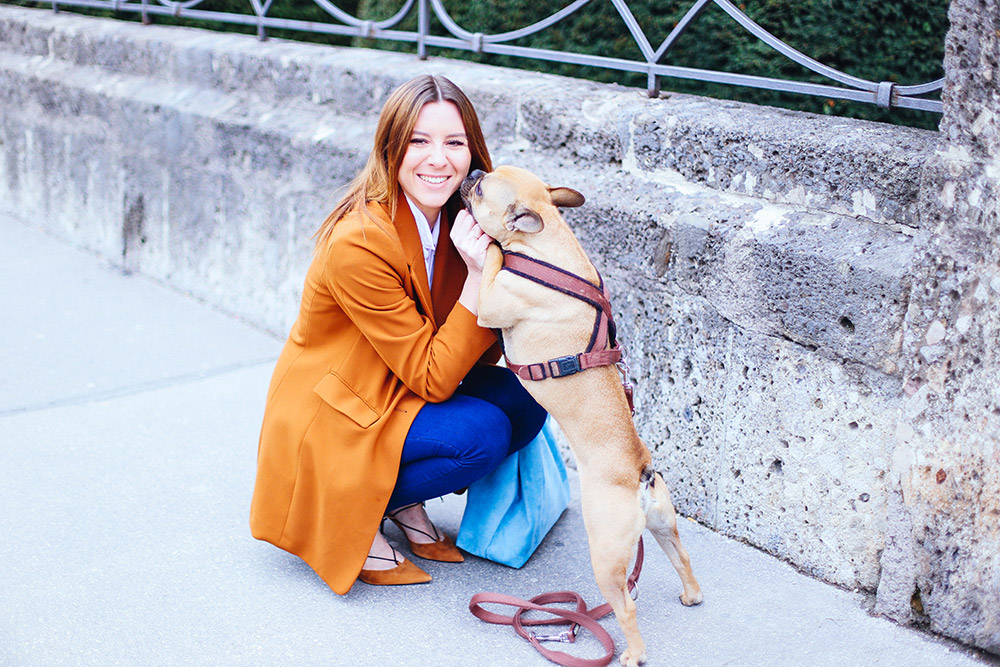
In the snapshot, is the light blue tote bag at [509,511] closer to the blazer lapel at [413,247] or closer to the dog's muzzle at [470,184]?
the blazer lapel at [413,247]

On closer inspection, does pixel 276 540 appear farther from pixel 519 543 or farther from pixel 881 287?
pixel 881 287

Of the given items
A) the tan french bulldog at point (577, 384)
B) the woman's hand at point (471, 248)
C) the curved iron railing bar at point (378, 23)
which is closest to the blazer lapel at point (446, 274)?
the woman's hand at point (471, 248)

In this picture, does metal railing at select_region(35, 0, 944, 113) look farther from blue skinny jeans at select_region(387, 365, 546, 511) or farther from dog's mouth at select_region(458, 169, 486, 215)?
blue skinny jeans at select_region(387, 365, 546, 511)

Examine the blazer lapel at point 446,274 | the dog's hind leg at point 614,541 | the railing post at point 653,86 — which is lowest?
the dog's hind leg at point 614,541

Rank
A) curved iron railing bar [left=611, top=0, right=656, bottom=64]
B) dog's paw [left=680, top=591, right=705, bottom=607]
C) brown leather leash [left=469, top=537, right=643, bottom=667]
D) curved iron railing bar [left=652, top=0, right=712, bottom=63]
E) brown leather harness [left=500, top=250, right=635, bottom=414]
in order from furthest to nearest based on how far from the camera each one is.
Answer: curved iron railing bar [left=611, top=0, right=656, bottom=64], curved iron railing bar [left=652, top=0, right=712, bottom=63], dog's paw [left=680, top=591, right=705, bottom=607], brown leather leash [left=469, top=537, right=643, bottom=667], brown leather harness [left=500, top=250, right=635, bottom=414]

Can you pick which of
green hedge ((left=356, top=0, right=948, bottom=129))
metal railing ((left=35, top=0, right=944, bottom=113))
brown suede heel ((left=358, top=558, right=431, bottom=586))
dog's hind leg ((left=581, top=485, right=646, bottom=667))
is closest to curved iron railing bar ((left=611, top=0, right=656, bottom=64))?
metal railing ((left=35, top=0, right=944, bottom=113))

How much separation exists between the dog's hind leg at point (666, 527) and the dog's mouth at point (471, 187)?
91 cm

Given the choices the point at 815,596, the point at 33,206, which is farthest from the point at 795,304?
the point at 33,206

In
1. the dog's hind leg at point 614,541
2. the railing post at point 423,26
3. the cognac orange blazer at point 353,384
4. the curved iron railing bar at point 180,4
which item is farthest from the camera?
the curved iron railing bar at point 180,4

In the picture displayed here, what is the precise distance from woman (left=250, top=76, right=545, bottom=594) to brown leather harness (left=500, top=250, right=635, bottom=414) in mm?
176

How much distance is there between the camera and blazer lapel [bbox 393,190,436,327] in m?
3.00

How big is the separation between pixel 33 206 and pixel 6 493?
398 cm

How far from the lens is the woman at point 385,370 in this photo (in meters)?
2.86

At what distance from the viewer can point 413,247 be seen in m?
3.03
